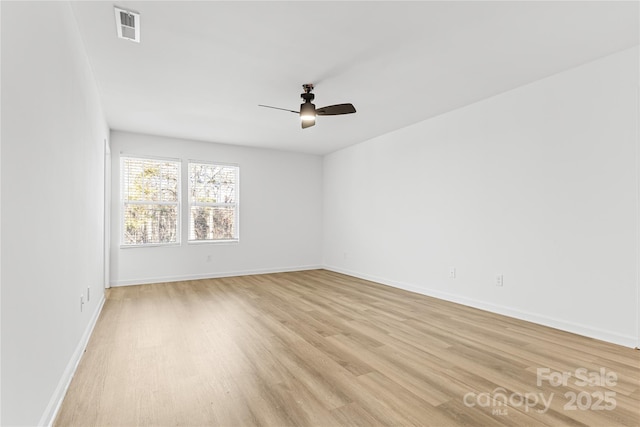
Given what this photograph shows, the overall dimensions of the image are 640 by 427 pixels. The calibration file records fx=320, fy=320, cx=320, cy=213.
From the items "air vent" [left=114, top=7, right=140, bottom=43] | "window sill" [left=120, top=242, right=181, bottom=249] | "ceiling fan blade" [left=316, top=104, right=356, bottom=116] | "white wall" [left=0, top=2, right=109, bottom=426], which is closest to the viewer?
"white wall" [left=0, top=2, right=109, bottom=426]

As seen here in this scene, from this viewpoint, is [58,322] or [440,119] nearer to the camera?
[58,322]

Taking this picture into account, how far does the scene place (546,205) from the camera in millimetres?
3514

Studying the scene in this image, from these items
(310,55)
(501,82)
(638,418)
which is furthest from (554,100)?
(638,418)

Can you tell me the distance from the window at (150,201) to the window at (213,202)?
0.30 meters

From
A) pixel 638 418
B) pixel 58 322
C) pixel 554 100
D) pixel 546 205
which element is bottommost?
pixel 638 418

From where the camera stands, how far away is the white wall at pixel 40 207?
128 cm

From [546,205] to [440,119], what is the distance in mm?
1948

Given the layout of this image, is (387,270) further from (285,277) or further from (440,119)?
(440,119)

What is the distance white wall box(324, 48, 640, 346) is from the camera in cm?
300

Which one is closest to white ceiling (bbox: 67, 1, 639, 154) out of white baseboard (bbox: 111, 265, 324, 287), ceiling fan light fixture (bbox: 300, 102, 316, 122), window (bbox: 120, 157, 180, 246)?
ceiling fan light fixture (bbox: 300, 102, 316, 122)

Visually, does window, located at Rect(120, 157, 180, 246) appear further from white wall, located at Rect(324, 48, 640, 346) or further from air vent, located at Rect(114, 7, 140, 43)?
white wall, located at Rect(324, 48, 640, 346)

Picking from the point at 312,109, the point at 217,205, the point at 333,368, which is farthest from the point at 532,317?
the point at 217,205

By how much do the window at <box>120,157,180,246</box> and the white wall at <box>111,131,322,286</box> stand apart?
0.42 feet

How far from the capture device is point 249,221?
22.3ft
